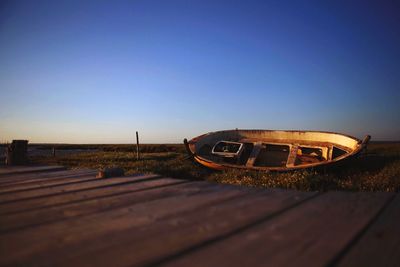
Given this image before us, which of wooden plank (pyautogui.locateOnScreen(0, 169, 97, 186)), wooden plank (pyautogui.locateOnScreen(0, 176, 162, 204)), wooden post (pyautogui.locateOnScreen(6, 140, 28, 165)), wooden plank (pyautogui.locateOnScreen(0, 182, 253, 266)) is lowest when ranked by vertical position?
wooden plank (pyautogui.locateOnScreen(0, 182, 253, 266))

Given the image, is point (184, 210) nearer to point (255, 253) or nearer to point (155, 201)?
point (155, 201)

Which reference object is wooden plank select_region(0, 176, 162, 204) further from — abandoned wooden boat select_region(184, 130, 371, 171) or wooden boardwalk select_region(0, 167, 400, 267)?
abandoned wooden boat select_region(184, 130, 371, 171)

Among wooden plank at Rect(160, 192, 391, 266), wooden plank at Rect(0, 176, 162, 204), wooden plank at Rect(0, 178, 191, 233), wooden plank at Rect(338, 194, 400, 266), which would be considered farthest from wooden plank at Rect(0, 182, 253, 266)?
wooden plank at Rect(0, 176, 162, 204)

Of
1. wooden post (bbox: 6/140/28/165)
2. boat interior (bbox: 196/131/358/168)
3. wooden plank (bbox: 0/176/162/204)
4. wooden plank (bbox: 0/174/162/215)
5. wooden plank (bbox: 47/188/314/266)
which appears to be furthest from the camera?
boat interior (bbox: 196/131/358/168)

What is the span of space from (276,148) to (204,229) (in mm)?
17041

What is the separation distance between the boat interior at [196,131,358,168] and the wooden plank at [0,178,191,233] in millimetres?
11669

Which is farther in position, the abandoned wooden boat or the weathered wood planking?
the abandoned wooden boat

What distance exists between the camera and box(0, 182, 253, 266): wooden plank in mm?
1167

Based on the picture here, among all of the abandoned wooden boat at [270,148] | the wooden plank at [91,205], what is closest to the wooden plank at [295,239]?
the wooden plank at [91,205]

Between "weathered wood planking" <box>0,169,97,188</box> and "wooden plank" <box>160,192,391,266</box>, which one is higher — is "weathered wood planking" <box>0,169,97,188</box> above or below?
above

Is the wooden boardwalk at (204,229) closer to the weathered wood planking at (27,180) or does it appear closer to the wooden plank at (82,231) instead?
the wooden plank at (82,231)

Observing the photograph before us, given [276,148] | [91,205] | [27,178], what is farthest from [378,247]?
[276,148]

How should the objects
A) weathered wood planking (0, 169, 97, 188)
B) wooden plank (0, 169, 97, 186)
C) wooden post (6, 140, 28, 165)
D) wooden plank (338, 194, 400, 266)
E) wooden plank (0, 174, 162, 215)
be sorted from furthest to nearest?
wooden post (6, 140, 28, 165) < wooden plank (0, 169, 97, 186) < weathered wood planking (0, 169, 97, 188) < wooden plank (0, 174, 162, 215) < wooden plank (338, 194, 400, 266)

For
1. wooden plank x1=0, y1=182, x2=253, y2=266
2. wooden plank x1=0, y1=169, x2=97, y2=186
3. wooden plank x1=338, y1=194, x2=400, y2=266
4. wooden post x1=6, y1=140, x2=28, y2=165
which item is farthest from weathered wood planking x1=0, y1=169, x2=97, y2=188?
wooden post x1=6, y1=140, x2=28, y2=165
